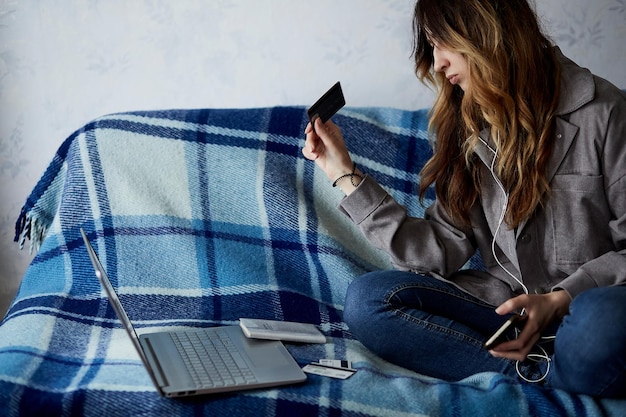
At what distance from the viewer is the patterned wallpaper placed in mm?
1903

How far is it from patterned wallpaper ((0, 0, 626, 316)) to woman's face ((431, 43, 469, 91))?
512 mm

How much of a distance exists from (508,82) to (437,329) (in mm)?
446

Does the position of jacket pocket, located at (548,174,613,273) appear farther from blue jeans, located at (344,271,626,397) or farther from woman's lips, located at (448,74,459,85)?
woman's lips, located at (448,74,459,85)

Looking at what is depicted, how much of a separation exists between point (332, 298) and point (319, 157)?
328mm

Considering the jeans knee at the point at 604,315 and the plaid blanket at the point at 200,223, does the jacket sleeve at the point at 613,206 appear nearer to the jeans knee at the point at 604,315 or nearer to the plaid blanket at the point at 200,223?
the jeans knee at the point at 604,315

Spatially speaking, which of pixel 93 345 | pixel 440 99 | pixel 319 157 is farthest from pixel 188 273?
pixel 440 99

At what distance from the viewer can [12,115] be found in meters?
2.01

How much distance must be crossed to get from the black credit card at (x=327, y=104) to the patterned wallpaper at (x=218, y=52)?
1.59 ft

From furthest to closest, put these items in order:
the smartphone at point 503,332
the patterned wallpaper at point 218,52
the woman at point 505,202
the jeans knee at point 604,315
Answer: the patterned wallpaper at point 218,52 < the woman at point 505,202 < the smartphone at point 503,332 < the jeans knee at point 604,315

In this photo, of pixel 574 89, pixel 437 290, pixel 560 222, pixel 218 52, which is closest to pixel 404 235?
pixel 437 290

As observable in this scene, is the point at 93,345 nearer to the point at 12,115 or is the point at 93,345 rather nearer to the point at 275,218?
the point at 275,218

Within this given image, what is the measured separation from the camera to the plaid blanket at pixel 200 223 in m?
1.58

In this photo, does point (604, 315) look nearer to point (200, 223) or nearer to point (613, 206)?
point (613, 206)

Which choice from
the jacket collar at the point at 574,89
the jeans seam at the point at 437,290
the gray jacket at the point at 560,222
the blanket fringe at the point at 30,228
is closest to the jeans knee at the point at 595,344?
the gray jacket at the point at 560,222
